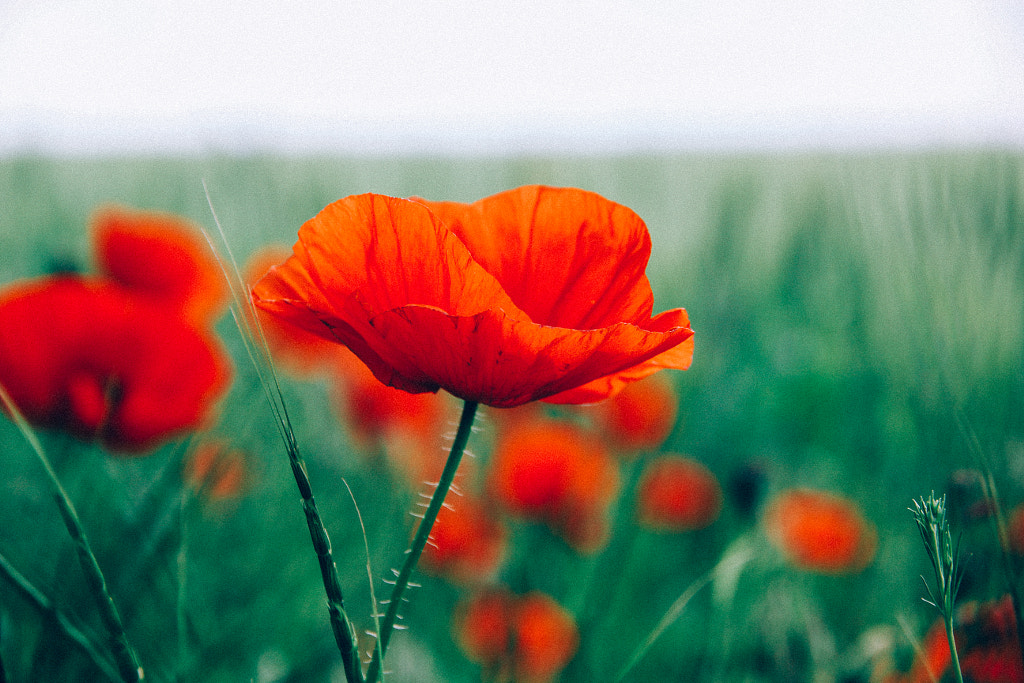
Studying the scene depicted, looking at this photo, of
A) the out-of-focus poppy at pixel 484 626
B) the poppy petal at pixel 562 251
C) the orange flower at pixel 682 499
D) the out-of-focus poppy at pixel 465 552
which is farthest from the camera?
the orange flower at pixel 682 499

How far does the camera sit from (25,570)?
46cm

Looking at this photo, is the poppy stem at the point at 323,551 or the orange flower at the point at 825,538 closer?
the poppy stem at the point at 323,551

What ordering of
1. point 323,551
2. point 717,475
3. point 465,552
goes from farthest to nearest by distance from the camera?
point 717,475, point 465,552, point 323,551

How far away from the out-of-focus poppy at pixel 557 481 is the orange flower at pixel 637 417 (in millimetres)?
55

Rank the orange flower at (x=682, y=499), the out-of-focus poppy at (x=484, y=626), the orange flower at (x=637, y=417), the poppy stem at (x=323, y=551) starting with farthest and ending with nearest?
the orange flower at (x=637, y=417)
the orange flower at (x=682, y=499)
the out-of-focus poppy at (x=484, y=626)
the poppy stem at (x=323, y=551)

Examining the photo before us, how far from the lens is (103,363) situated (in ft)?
1.76

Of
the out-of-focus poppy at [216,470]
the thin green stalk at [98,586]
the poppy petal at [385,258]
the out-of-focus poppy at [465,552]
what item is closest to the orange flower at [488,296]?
the poppy petal at [385,258]

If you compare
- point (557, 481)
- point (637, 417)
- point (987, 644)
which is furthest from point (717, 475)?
point (987, 644)

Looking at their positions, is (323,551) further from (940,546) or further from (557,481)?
(557,481)

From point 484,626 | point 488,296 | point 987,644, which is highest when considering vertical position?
point 488,296

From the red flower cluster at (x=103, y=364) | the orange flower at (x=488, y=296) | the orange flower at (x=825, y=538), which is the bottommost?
the orange flower at (x=825, y=538)

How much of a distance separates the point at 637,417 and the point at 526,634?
490 millimetres

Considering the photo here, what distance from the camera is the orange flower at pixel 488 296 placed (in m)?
0.28

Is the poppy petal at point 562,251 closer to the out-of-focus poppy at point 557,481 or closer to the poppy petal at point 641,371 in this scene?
the poppy petal at point 641,371
